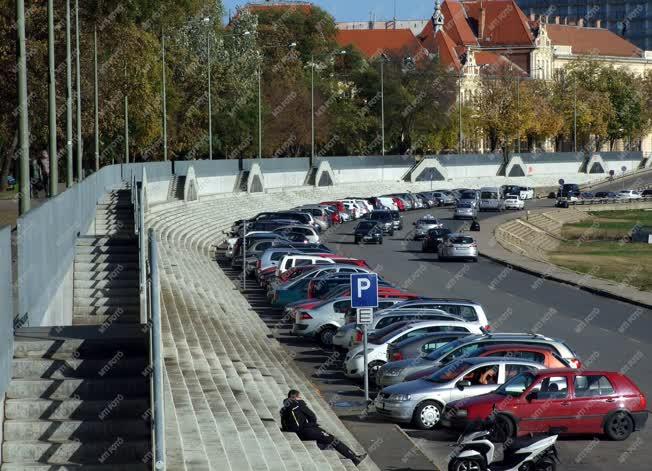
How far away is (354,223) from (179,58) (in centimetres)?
2293

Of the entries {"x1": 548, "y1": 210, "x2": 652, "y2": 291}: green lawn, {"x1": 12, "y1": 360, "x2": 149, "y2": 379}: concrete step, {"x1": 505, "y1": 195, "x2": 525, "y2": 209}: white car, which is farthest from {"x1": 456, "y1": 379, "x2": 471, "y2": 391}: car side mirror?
{"x1": 505, "y1": 195, "x2": 525, "y2": 209}: white car

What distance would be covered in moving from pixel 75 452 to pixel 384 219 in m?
58.5

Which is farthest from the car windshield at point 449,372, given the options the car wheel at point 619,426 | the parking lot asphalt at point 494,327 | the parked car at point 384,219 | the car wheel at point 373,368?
the parked car at point 384,219

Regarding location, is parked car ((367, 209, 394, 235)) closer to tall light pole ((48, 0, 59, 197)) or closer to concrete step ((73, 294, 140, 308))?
tall light pole ((48, 0, 59, 197))

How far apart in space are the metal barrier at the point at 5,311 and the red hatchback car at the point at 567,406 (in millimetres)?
8947

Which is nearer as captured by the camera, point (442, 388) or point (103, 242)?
point (442, 388)

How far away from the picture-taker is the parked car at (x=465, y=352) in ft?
82.7

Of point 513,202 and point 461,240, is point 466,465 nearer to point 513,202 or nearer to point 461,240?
point 461,240

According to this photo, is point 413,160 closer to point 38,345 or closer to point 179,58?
point 179,58

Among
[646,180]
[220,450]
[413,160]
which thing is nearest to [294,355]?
[220,450]

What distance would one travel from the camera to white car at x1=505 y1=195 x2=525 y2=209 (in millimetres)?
93688

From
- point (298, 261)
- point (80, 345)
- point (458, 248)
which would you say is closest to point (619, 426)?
point (80, 345)

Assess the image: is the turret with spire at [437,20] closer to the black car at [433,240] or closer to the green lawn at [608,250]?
the green lawn at [608,250]

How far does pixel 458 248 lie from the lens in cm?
5688
